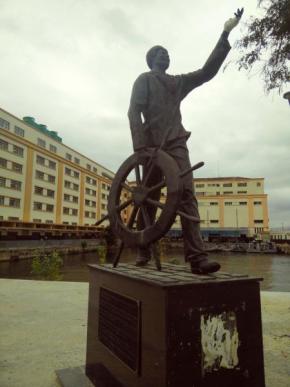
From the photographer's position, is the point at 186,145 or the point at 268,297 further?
the point at 268,297

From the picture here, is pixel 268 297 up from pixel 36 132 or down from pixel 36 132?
down

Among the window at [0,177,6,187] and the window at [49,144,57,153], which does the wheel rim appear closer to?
the window at [0,177,6,187]

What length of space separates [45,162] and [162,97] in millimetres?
36993

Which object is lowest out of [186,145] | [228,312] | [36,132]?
[228,312]

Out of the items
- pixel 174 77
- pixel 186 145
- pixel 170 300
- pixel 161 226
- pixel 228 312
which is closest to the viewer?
pixel 170 300

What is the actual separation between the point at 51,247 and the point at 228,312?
1342 inches

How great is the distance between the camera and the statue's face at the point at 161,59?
3729 mm

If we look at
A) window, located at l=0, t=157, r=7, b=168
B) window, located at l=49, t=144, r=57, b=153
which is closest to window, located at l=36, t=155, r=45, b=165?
window, located at l=49, t=144, r=57, b=153

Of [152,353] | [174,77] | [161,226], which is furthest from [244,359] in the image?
[174,77]

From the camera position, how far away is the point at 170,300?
2.20 m

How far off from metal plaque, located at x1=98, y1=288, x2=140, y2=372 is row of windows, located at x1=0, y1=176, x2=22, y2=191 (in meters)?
31.6

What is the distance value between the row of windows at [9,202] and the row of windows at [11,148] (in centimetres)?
483

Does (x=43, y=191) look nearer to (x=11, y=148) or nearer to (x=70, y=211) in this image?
(x=70, y=211)

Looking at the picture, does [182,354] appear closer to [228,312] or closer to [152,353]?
[152,353]
